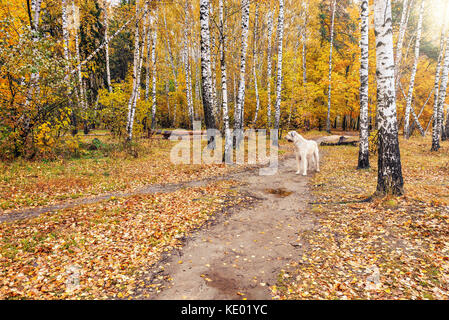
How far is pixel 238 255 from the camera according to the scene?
208 inches

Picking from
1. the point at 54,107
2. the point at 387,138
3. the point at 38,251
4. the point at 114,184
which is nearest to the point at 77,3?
the point at 54,107

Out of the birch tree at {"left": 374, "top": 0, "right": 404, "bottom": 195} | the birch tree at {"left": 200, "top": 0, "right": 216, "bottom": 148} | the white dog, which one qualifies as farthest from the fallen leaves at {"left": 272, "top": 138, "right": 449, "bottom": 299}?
the birch tree at {"left": 200, "top": 0, "right": 216, "bottom": 148}

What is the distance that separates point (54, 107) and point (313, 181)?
1387cm

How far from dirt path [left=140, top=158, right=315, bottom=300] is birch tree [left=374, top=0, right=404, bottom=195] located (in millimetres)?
2728

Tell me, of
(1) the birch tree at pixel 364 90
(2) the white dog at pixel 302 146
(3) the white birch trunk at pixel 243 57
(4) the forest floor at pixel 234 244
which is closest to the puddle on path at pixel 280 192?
(4) the forest floor at pixel 234 244

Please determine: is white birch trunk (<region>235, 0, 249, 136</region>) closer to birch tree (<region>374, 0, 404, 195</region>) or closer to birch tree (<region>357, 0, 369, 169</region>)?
birch tree (<region>357, 0, 369, 169</region>)

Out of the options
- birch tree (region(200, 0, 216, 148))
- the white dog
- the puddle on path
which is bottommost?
the puddle on path

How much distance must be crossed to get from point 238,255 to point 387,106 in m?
6.39

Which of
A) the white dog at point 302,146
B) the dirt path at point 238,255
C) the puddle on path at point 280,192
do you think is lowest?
the dirt path at point 238,255

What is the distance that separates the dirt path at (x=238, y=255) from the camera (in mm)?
4129

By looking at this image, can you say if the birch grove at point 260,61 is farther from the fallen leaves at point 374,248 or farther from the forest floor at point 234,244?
the fallen leaves at point 374,248

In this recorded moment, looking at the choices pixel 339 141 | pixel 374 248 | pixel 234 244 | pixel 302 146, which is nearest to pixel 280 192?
pixel 302 146

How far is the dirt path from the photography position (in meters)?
4.13

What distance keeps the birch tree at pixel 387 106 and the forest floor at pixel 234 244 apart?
2.21 ft
